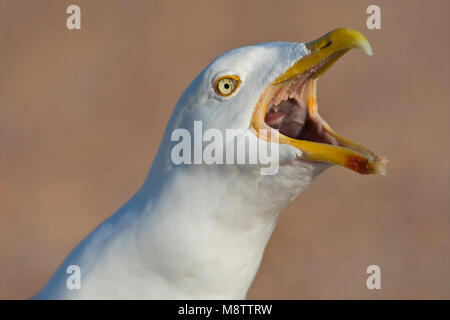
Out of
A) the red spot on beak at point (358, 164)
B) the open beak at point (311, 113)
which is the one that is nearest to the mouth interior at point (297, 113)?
the open beak at point (311, 113)

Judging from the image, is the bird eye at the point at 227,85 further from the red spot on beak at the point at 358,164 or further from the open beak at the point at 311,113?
the red spot on beak at the point at 358,164

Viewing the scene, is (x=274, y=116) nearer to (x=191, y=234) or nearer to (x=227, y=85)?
(x=227, y=85)

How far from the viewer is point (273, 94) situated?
4.39ft

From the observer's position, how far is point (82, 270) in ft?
4.80

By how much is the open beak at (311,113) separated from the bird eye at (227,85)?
0.19 ft

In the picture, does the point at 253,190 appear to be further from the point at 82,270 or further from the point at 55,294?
the point at 55,294

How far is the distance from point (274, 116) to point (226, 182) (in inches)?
8.1

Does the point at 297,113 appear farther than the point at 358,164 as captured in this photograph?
Yes

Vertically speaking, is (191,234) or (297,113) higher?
(297,113)

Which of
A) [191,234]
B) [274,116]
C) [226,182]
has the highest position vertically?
[274,116]

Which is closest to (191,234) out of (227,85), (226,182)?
(226,182)

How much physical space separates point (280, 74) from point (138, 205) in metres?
0.41
